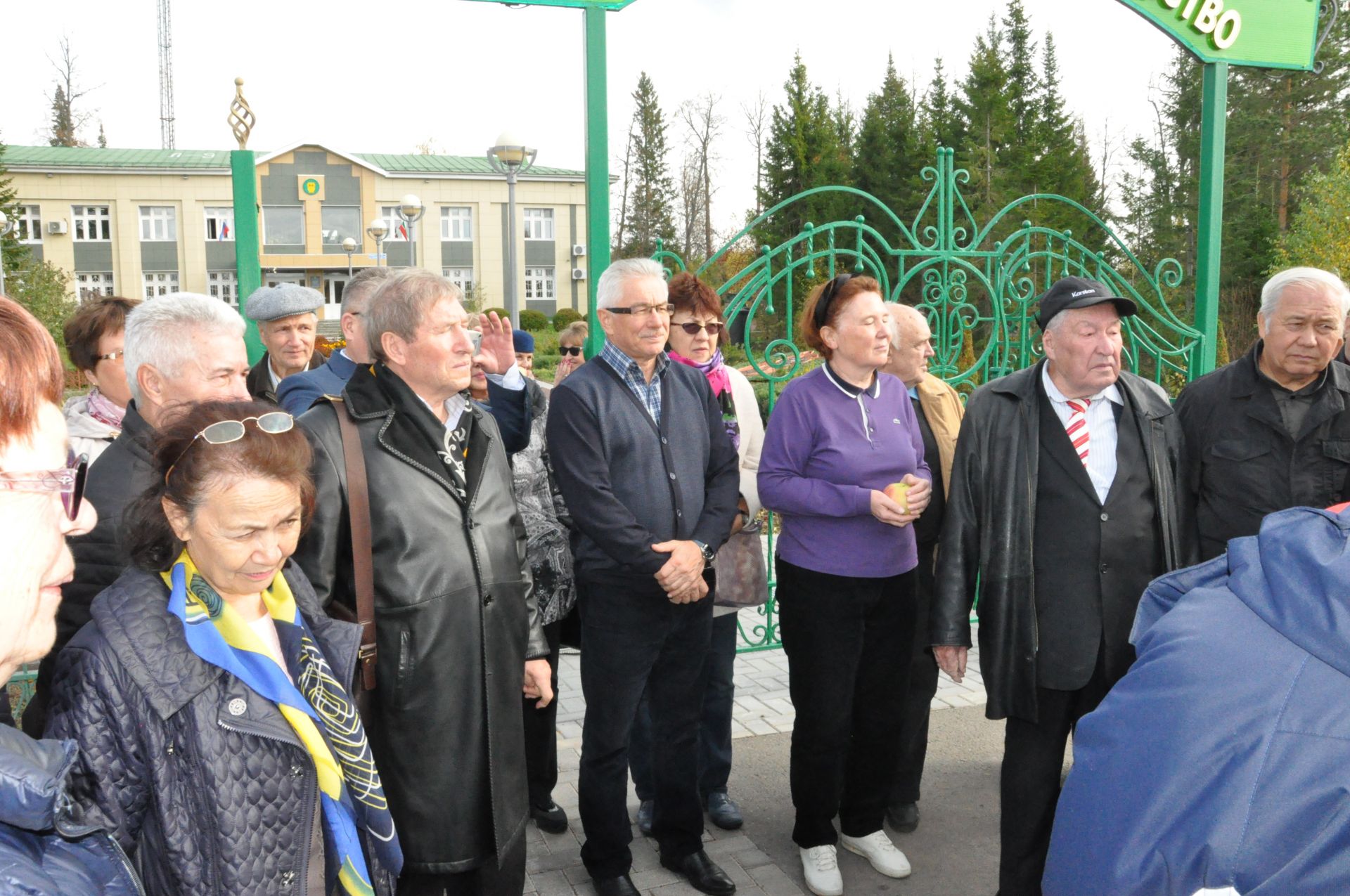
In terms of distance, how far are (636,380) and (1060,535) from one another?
58.3 inches

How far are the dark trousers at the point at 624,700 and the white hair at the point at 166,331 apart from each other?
1.42m

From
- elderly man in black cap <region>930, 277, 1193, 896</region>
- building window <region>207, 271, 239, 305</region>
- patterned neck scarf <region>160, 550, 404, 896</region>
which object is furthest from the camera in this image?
building window <region>207, 271, 239, 305</region>

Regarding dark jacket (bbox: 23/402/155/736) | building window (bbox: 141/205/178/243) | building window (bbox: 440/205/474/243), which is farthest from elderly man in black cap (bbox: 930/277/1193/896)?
building window (bbox: 141/205/178/243)

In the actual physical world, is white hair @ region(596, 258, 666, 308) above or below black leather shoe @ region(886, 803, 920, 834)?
above

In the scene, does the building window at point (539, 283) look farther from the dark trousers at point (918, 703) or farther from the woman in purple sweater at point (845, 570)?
the woman in purple sweater at point (845, 570)

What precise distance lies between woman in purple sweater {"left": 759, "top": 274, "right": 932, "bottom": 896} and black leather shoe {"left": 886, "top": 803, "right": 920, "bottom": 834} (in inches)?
9.9

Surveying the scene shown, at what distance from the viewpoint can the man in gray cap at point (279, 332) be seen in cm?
427

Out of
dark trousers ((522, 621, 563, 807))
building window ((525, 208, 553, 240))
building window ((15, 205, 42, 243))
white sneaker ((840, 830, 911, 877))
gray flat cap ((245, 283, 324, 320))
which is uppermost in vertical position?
building window ((525, 208, 553, 240))

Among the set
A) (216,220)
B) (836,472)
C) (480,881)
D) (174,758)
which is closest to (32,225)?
(216,220)

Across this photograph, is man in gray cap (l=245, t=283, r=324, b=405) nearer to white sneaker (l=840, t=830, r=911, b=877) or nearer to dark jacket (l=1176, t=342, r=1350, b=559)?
white sneaker (l=840, t=830, r=911, b=877)

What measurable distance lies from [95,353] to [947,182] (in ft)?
14.5

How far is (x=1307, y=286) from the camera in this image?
3482 mm

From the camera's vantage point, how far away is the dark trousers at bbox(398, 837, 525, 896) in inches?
103

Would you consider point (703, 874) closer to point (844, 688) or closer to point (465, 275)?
point (844, 688)
